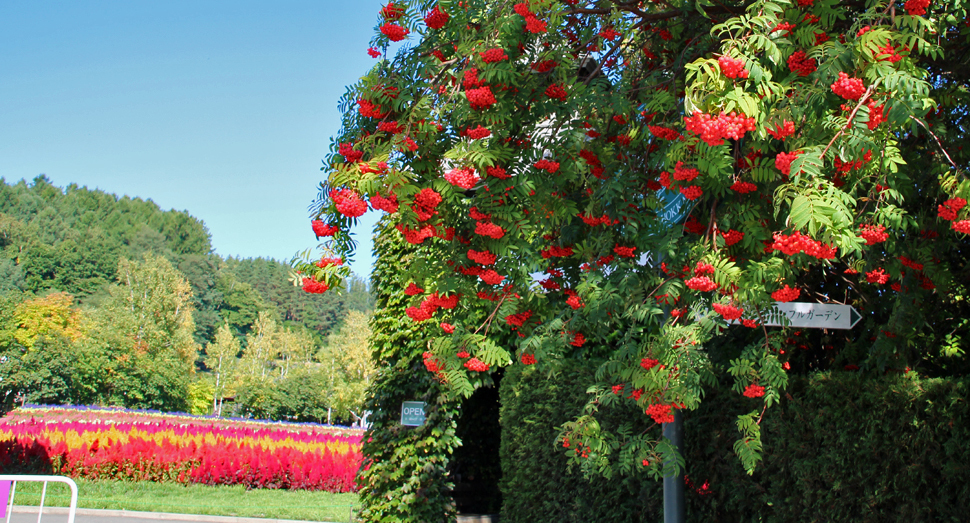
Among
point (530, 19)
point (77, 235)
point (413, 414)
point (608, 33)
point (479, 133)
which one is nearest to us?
point (479, 133)

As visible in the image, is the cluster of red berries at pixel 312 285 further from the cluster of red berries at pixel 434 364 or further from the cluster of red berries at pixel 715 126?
the cluster of red berries at pixel 715 126

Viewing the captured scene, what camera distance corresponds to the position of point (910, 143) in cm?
443

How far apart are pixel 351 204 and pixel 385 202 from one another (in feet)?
0.57

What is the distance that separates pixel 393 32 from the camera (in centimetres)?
427

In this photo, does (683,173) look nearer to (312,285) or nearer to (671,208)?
(671,208)

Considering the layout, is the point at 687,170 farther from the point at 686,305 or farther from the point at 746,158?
the point at 686,305

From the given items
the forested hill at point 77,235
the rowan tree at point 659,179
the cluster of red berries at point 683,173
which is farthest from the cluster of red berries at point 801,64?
the forested hill at point 77,235

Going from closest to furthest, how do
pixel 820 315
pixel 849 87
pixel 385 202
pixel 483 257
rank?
pixel 849 87 < pixel 385 202 < pixel 483 257 < pixel 820 315

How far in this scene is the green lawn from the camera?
1259cm

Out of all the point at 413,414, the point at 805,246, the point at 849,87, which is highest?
the point at 849,87

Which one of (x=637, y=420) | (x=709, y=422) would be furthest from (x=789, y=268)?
(x=637, y=420)

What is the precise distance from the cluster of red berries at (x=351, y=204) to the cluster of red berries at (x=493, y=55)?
99 centimetres

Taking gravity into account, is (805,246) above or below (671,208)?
below

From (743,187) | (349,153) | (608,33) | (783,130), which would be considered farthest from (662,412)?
(608,33)
